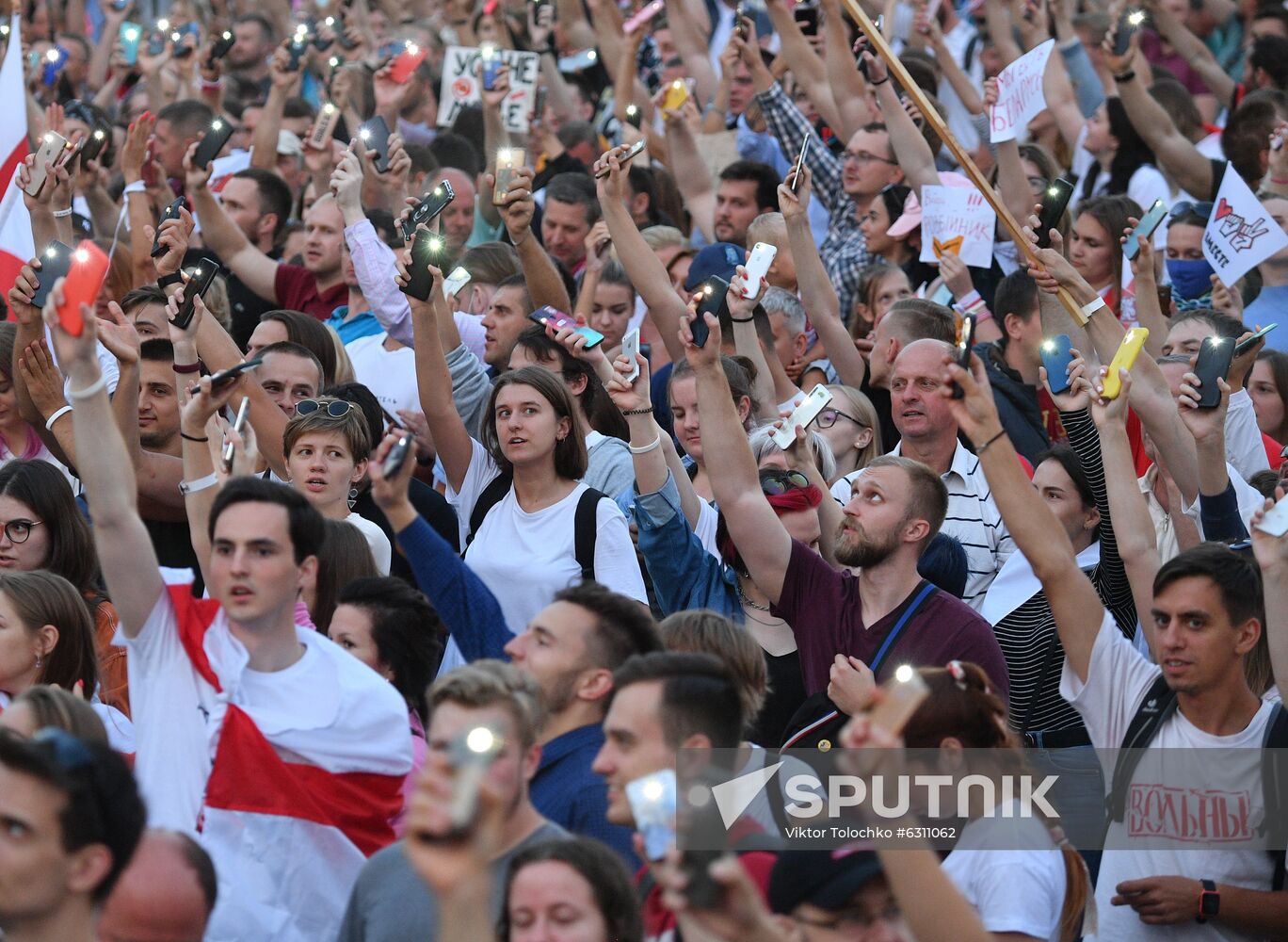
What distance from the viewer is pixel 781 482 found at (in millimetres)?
5672

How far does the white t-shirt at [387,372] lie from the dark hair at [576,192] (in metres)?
1.68

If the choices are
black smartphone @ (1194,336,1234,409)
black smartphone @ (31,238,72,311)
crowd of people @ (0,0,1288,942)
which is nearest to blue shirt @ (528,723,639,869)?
crowd of people @ (0,0,1288,942)

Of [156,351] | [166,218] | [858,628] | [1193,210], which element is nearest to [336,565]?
[858,628]

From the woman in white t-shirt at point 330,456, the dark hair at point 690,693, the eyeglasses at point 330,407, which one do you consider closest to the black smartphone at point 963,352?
the dark hair at point 690,693

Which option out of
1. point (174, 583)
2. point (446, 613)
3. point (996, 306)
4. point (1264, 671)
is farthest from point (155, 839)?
point (996, 306)

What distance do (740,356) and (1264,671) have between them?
A: 2432 millimetres

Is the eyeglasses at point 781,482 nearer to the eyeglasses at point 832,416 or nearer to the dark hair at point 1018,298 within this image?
the eyeglasses at point 832,416

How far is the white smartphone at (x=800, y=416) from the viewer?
562cm

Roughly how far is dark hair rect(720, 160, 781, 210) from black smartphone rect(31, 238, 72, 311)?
3.88m

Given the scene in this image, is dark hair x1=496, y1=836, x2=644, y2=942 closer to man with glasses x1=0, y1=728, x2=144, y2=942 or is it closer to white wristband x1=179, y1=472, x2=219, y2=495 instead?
man with glasses x1=0, y1=728, x2=144, y2=942

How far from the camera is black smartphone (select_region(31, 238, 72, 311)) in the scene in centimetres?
566

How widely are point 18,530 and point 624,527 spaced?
195 centimetres

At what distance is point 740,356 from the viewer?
6570 millimetres

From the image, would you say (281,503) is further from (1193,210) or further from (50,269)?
(1193,210)
